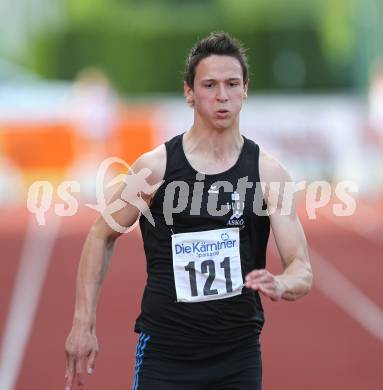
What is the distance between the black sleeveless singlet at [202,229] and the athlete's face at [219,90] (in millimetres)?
182

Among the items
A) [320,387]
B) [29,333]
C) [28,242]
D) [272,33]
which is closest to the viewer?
[320,387]

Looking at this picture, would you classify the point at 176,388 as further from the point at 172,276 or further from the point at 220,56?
the point at 220,56

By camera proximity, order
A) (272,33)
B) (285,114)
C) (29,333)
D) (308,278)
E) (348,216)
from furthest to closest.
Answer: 1. (272,33)
2. (285,114)
3. (348,216)
4. (29,333)
5. (308,278)

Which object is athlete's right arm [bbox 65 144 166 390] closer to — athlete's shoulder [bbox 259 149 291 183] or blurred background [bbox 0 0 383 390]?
athlete's shoulder [bbox 259 149 291 183]

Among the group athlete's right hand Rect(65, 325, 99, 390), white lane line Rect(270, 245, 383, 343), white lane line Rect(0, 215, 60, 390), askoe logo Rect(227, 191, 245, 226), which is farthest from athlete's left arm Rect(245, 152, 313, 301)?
white lane line Rect(270, 245, 383, 343)

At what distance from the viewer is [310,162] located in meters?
23.3

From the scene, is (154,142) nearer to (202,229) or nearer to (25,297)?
(25,297)

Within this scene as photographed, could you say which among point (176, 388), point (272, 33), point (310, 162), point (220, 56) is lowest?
point (176, 388)

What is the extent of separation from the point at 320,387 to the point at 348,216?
13.1 meters

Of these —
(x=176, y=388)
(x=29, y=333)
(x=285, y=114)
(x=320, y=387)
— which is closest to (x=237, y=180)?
(x=176, y=388)

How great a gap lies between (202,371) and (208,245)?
1.59 ft

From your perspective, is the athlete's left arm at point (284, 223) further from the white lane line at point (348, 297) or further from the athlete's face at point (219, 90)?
the white lane line at point (348, 297)

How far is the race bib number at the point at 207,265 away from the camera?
416 centimetres

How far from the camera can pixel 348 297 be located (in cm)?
1183
